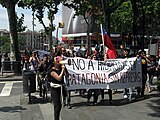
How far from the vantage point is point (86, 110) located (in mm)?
9141

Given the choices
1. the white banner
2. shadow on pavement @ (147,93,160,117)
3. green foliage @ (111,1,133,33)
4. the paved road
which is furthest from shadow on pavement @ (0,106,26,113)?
green foliage @ (111,1,133,33)

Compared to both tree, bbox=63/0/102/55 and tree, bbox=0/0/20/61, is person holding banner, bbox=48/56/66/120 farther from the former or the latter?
tree, bbox=0/0/20/61

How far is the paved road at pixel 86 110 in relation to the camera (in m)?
8.38

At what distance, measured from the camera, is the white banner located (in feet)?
32.5

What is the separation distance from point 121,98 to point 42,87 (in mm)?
3078

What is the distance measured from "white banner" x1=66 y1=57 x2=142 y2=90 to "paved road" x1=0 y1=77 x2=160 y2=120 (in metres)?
0.61

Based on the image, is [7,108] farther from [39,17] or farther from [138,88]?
[39,17]

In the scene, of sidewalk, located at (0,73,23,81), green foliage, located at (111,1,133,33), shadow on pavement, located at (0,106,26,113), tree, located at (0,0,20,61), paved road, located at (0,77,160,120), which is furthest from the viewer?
green foliage, located at (111,1,133,33)

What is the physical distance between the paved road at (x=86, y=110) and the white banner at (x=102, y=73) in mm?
614

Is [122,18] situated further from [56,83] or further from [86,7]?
[56,83]

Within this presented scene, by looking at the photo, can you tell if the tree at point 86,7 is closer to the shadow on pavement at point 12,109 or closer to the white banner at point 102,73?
the white banner at point 102,73

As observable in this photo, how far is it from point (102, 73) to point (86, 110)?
1498 mm

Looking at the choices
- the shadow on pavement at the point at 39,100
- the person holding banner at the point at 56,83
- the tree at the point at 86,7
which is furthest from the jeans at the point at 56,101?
the tree at the point at 86,7

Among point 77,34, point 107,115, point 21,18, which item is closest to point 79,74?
point 107,115
